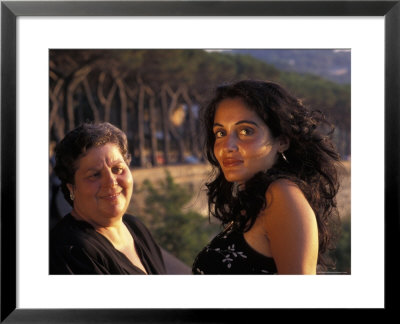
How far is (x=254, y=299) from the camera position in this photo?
81.7 inches

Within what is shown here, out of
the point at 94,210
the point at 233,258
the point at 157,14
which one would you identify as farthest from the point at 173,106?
the point at 233,258

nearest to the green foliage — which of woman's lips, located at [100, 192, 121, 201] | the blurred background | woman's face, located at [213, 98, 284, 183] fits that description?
the blurred background

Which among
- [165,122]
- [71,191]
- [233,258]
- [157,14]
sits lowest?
[233,258]

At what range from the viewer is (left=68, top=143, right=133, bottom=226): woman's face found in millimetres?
2109

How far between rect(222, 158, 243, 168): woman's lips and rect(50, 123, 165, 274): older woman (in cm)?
34

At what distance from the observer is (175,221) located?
88.7 inches

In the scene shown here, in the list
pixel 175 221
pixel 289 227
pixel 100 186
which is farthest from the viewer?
pixel 175 221

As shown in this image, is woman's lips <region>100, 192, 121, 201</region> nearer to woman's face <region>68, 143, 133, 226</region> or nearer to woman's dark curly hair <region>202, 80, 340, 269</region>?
woman's face <region>68, 143, 133, 226</region>

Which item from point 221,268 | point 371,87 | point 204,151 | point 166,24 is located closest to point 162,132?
point 204,151

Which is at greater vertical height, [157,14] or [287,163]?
[157,14]

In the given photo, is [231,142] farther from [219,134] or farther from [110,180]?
[110,180]

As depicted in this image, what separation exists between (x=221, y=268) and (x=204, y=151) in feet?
1.36

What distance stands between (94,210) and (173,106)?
1.59 feet

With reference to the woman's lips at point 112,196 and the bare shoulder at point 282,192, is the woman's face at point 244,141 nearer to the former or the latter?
the bare shoulder at point 282,192
